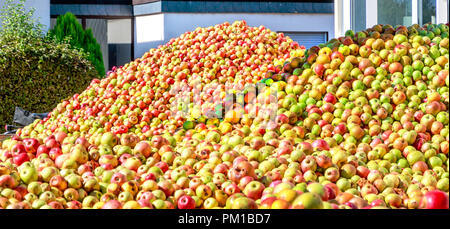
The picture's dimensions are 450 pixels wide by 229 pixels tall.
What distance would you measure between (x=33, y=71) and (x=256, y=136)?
8240 mm

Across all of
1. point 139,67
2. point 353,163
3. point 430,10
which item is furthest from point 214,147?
point 430,10

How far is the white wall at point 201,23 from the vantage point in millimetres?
14164

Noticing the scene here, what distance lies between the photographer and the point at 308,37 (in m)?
15.0

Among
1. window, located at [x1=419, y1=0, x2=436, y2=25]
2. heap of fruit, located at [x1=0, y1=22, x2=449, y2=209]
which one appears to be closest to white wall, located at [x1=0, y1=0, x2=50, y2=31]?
heap of fruit, located at [x1=0, y1=22, x2=449, y2=209]

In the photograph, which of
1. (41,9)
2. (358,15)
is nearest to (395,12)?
(358,15)

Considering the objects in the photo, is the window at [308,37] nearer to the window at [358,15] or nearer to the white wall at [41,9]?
the window at [358,15]

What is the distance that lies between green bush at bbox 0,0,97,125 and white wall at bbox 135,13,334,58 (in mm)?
2973

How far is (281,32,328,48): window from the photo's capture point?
14945 mm

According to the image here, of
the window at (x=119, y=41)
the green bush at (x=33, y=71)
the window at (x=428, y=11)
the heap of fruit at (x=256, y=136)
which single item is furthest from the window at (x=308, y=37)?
the heap of fruit at (x=256, y=136)

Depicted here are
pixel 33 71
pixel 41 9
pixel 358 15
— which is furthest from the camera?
pixel 41 9

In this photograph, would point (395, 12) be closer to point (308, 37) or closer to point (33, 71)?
point (308, 37)

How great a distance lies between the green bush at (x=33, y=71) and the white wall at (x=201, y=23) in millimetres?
2973

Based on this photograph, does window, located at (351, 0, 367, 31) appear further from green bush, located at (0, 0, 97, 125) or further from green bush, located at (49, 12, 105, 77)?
green bush, located at (49, 12, 105, 77)
